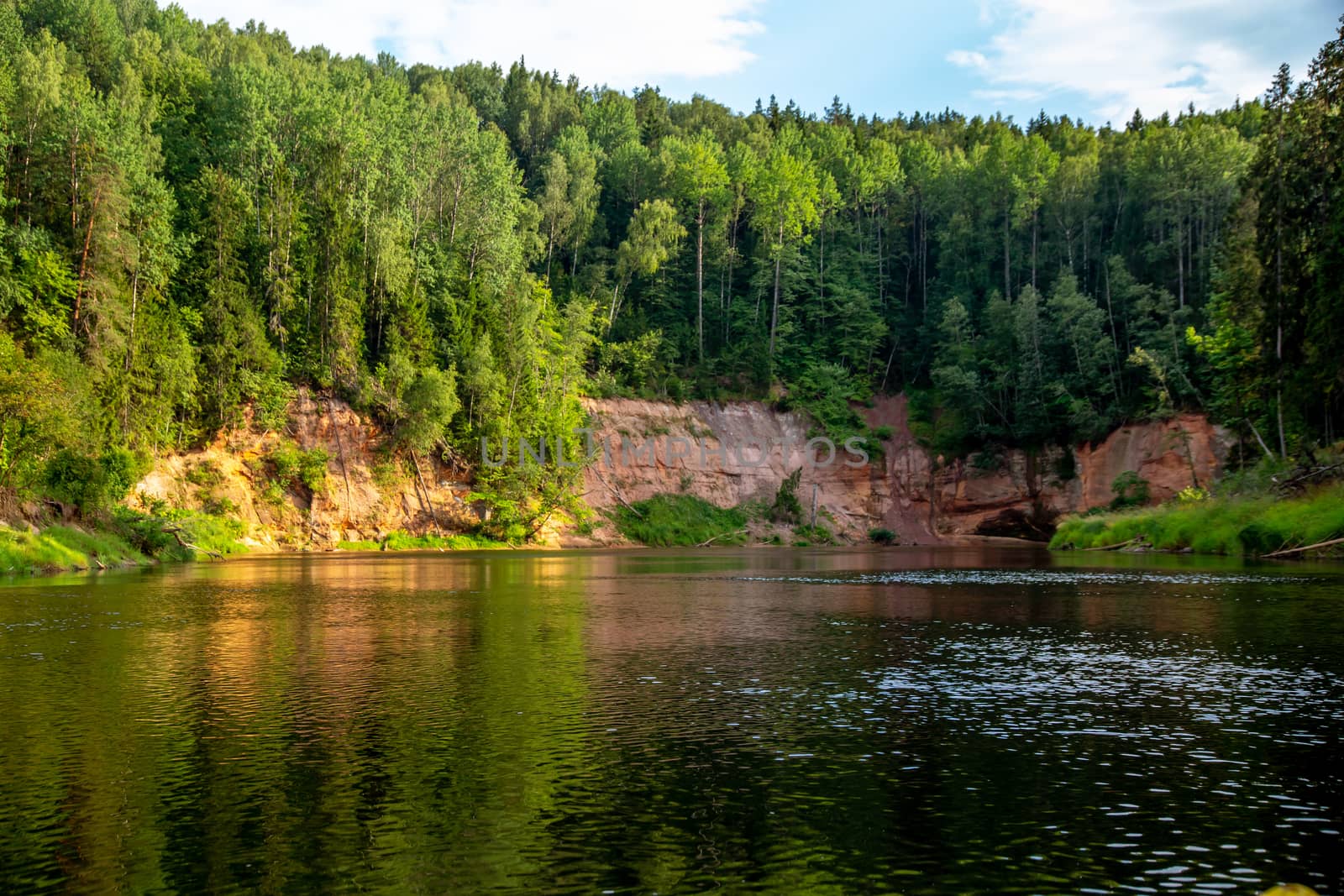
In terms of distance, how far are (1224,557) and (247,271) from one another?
55.3 metres

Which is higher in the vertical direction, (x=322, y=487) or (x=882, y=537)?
(x=322, y=487)

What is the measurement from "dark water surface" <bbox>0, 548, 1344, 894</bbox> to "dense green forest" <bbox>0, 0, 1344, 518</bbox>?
28.1 meters

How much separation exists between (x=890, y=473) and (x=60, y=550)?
6814cm

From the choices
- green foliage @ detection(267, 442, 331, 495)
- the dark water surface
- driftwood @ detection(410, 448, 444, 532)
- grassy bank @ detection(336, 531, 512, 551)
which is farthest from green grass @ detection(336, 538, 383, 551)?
the dark water surface

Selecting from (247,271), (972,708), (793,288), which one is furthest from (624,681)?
(793,288)

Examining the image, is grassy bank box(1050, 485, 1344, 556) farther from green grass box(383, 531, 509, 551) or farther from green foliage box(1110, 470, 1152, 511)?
green grass box(383, 531, 509, 551)

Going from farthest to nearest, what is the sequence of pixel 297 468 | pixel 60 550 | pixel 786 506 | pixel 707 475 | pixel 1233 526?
pixel 786 506 < pixel 707 475 < pixel 297 468 < pixel 1233 526 < pixel 60 550

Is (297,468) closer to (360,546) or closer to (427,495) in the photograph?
(360,546)

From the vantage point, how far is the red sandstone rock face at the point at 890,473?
75.2 metres

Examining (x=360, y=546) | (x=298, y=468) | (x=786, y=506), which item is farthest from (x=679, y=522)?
(x=298, y=468)

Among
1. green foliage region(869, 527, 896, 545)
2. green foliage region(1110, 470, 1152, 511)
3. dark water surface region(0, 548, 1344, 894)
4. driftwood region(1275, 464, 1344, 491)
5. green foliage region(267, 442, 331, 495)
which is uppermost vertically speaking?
green foliage region(267, 442, 331, 495)

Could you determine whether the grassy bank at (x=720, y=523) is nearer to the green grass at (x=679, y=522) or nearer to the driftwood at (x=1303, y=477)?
the green grass at (x=679, y=522)

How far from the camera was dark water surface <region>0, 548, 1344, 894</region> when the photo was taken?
18.3ft

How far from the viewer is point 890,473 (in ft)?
295
